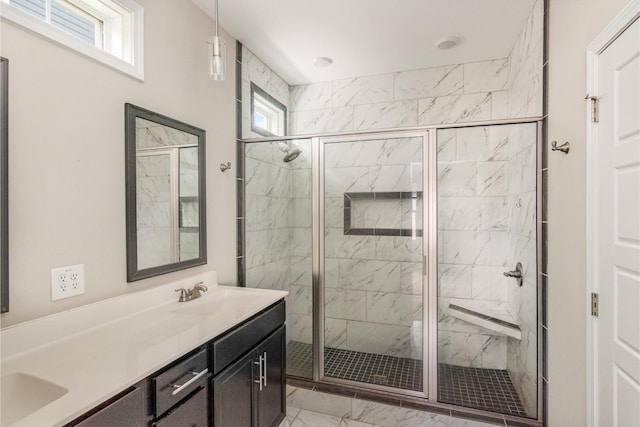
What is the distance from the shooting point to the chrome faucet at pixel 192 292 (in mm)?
1846

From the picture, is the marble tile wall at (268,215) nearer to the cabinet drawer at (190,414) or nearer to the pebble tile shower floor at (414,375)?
the pebble tile shower floor at (414,375)

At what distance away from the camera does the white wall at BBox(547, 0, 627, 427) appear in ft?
4.90

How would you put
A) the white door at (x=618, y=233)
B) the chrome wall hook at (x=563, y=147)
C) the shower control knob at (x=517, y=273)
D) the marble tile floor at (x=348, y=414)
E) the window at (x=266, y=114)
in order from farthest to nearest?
1. the window at (x=266, y=114)
2. the shower control knob at (x=517, y=273)
3. the marble tile floor at (x=348, y=414)
4. the chrome wall hook at (x=563, y=147)
5. the white door at (x=618, y=233)

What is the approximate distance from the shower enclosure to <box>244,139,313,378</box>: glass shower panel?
10 millimetres

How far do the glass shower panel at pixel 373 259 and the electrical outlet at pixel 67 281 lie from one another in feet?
5.33

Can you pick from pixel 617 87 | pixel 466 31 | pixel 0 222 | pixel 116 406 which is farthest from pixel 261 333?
pixel 466 31

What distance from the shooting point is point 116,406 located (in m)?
0.95

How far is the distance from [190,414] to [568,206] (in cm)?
201

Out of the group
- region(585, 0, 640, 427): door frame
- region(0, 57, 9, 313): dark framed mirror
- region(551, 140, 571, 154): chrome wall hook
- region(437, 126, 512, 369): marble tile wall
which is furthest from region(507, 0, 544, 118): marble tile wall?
region(0, 57, 9, 313): dark framed mirror

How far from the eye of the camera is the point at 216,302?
1.89m

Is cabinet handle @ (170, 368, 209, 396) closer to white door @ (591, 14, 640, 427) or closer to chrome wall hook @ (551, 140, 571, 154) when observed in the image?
white door @ (591, 14, 640, 427)

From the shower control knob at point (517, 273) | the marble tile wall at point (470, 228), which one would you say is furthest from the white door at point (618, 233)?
the marble tile wall at point (470, 228)

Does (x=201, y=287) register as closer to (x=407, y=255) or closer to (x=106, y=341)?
(x=106, y=341)

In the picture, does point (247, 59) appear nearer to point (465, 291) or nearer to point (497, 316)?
point (465, 291)
